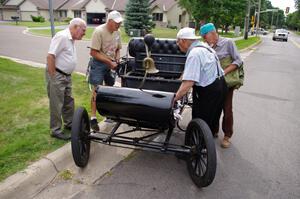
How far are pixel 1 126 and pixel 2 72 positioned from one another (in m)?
4.01

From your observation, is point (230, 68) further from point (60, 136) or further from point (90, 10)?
point (90, 10)

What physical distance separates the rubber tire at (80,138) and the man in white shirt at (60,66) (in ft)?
1.88

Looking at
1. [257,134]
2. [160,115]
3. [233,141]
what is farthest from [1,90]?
[257,134]

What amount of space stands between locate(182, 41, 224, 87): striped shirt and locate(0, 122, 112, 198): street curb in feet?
6.23

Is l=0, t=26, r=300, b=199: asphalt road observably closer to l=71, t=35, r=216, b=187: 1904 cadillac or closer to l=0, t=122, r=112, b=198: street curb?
l=0, t=122, r=112, b=198: street curb

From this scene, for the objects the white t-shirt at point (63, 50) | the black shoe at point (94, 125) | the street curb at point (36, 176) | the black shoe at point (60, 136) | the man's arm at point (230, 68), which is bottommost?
the street curb at point (36, 176)

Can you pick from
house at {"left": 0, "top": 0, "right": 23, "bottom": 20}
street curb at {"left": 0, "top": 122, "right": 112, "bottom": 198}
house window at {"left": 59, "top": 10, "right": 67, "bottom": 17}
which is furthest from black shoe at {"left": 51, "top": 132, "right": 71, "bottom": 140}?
house at {"left": 0, "top": 0, "right": 23, "bottom": 20}

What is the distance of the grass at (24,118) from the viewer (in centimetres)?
356

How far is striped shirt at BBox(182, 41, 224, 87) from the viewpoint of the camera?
3342 millimetres

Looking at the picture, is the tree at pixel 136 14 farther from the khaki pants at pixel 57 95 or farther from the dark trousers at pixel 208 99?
the dark trousers at pixel 208 99

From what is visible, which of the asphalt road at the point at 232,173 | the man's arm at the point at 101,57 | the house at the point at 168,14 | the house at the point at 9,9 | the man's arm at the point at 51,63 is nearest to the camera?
the asphalt road at the point at 232,173

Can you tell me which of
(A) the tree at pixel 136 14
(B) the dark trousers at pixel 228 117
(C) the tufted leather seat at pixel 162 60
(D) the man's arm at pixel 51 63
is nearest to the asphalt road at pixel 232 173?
(B) the dark trousers at pixel 228 117

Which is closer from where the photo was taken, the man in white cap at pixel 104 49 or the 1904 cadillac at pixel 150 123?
the 1904 cadillac at pixel 150 123

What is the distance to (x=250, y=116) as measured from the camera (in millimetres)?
6121
